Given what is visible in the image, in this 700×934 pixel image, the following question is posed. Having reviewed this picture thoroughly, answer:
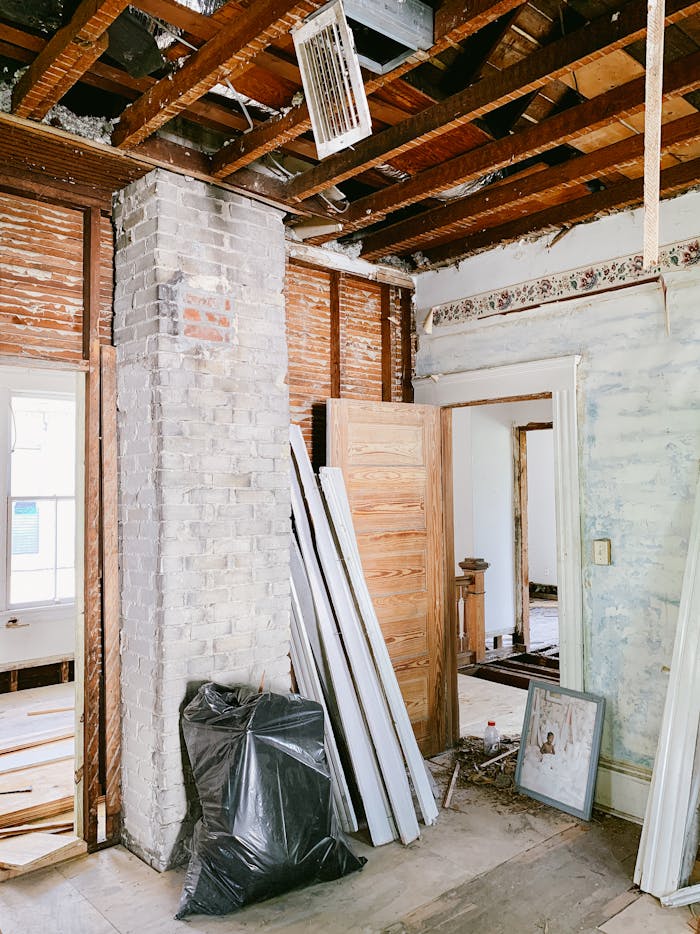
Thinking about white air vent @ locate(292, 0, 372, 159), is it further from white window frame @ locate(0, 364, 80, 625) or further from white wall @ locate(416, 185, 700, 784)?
white window frame @ locate(0, 364, 80, 625)

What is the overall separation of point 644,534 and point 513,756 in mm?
1466

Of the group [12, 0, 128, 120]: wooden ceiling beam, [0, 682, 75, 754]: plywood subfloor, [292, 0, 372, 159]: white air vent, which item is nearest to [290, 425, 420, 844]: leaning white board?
[292, 0, 372, 159]: white air vent

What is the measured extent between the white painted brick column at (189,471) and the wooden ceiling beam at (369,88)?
244 millimetres

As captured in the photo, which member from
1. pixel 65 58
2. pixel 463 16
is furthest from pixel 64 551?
pixel 463 16

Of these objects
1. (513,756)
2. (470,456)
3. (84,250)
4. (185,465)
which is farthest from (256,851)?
(470,456)

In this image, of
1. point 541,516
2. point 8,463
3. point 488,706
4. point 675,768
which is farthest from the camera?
point 541,516

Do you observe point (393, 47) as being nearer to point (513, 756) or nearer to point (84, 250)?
point (84, 250)

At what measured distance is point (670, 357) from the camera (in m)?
3.08

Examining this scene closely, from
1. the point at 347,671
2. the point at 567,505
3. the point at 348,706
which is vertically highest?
the point at 567,505

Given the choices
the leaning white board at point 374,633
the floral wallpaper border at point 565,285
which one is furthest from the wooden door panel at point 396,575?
the floral wallpaper border at point 565,285

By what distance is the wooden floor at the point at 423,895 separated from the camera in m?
2.31

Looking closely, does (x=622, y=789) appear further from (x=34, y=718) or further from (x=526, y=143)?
(x=34, y=718)

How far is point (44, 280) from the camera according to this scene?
275 centimetres

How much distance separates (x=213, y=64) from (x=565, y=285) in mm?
2104
